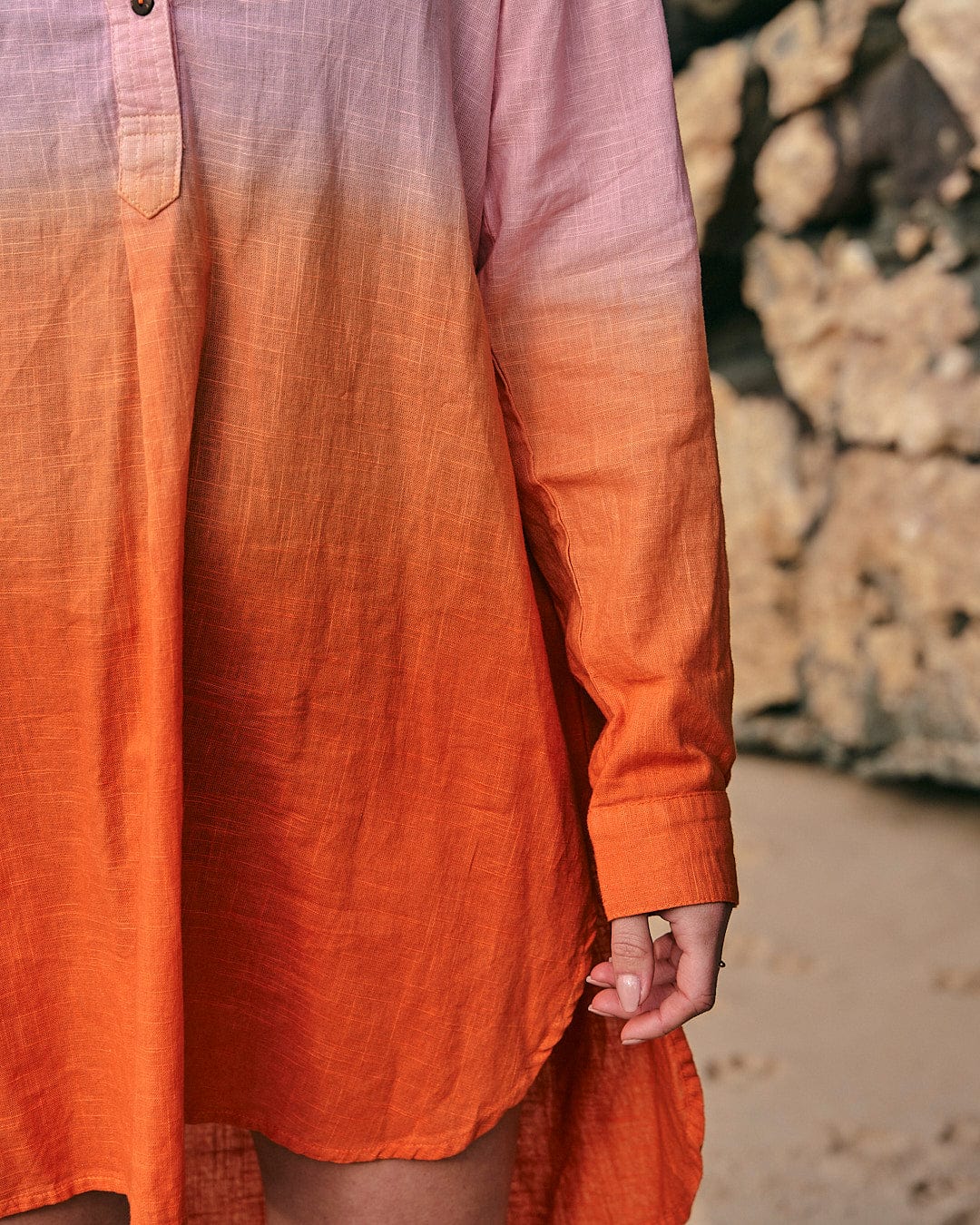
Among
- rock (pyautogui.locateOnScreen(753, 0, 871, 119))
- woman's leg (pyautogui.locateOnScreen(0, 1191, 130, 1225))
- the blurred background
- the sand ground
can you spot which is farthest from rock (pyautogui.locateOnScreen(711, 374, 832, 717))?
woman's leg (pyautogui.locateOnScreen(0, 1191, 130, 1225))

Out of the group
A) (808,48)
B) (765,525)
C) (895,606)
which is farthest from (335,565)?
(808,48)

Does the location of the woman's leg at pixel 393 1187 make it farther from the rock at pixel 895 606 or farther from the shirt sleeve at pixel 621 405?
the rock at pixel 895 606

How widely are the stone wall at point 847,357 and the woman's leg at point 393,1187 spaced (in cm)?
234

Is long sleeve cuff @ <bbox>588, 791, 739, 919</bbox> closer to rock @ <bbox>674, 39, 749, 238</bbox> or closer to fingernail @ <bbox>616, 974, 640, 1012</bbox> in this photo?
fingernail @ <bbox>616, 974, 640, 1012</bbox>

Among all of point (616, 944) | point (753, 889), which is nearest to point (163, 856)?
point (616, 944)

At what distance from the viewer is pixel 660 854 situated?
715 mm

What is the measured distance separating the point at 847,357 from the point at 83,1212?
109 inches

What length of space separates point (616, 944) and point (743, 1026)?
1.71 meters

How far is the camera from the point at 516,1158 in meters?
0.94

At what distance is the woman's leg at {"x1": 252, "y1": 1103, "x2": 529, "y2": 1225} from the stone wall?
2.34 m

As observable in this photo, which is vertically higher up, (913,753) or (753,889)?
(913,753)

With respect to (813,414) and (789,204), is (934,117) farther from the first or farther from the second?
(813,414)

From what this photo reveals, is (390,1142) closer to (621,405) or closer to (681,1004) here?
(681,1004)

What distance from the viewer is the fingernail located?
731mm
